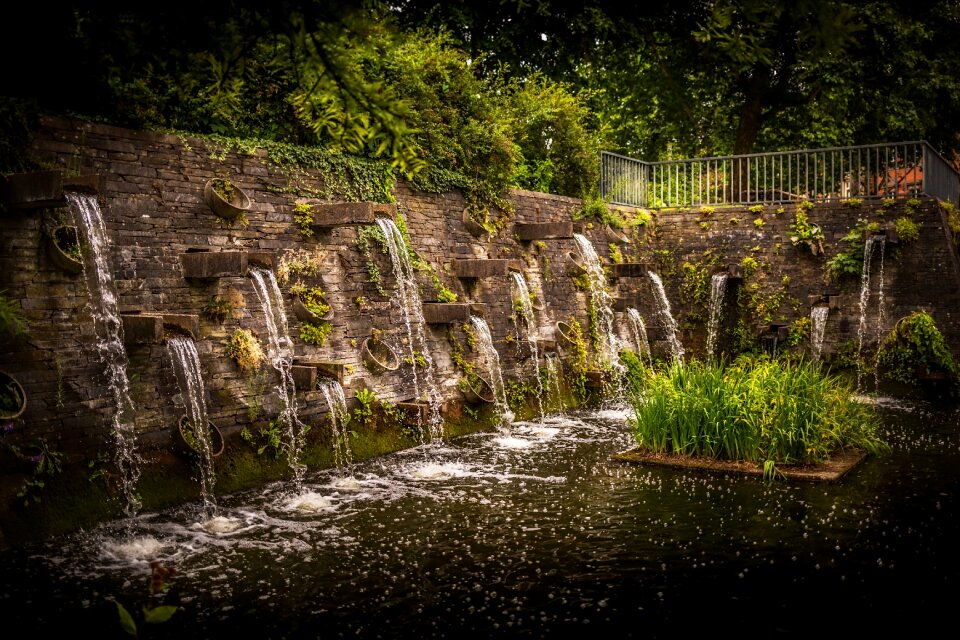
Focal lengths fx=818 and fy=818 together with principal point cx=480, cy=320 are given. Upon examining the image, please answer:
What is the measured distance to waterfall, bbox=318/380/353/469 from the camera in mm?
8969

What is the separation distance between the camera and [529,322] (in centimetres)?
1289

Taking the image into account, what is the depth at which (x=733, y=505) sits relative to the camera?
709cm

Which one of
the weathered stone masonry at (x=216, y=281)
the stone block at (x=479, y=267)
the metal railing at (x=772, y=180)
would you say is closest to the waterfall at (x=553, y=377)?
the weathered stone masonry at (x=216, y=281)

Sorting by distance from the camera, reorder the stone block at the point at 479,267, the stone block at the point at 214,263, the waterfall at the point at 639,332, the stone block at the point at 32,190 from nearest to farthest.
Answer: the stone block at the point at 32,190 → the stone block at the point at 214,263 → the stone block at the point at 479,267 → the waterfall at the point at 639,332

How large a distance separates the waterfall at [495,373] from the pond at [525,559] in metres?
3.13

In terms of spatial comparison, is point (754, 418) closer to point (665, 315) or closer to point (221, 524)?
point (221, 524)

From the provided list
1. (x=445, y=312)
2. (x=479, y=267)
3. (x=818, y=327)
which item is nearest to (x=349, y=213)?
(x=445, y=312)

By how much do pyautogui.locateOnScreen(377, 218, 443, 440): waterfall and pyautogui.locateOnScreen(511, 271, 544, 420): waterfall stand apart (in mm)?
2199

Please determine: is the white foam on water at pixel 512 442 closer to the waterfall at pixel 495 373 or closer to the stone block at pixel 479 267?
the waterfall at pixel 495 373

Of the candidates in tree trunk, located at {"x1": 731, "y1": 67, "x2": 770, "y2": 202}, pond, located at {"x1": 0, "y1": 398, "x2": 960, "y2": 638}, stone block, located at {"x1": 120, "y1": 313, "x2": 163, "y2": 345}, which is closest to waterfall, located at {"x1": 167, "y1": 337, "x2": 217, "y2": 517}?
pond, located at {"x1": 0, "y1": 398, "x2": 960, "y2": 638}

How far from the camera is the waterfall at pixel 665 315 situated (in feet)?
52.5

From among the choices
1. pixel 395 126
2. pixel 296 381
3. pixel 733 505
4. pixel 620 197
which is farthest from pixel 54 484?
pixel 620 197

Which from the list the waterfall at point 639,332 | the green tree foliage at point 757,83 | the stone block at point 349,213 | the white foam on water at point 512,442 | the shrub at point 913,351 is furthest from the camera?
the green tree foliage at point 757,83

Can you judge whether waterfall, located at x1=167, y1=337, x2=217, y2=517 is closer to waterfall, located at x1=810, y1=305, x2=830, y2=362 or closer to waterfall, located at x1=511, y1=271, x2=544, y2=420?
waterfall, located at x1=511, y1=271, x2=544, y2=420
